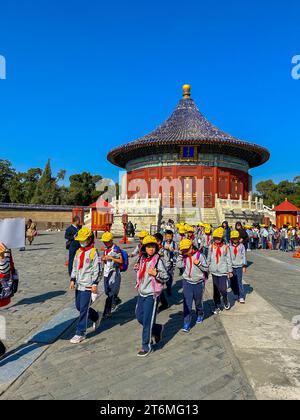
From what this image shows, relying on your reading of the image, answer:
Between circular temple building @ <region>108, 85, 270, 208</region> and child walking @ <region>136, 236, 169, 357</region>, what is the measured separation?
27.1 meters

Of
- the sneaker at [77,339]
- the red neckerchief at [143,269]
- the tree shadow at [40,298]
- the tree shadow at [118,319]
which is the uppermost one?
the red neckerchief at [143,269]

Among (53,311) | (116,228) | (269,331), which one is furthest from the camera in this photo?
(116,228)

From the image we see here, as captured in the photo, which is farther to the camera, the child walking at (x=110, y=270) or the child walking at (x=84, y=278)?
the child walking at (x=110, y=270)

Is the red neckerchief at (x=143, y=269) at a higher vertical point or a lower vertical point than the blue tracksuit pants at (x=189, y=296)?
higher

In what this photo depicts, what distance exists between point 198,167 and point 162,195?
450cm

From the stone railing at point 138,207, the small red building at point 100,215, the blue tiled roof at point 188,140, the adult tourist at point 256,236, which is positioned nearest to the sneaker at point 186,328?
the adult tourist at point 256,236

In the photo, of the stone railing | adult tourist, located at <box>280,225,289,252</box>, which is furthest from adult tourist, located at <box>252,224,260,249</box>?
the stone railing

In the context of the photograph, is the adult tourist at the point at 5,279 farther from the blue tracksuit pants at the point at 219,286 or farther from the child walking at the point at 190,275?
the blue tracksuit pants at the point at 219,286

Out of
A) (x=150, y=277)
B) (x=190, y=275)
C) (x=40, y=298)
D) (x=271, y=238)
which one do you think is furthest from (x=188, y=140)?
(x=150, y=277)

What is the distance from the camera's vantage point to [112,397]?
293 centimetres

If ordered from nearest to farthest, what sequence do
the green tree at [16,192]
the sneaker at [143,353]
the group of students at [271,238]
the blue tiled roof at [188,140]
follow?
the sneaker at [143,353]
the group of students at [271,238]
the blue tiled roof at [188,140]
the green tree at [16,192]

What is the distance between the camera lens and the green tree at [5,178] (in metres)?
47.9

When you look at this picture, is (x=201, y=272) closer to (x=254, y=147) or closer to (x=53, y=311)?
(x=53, y=311)
